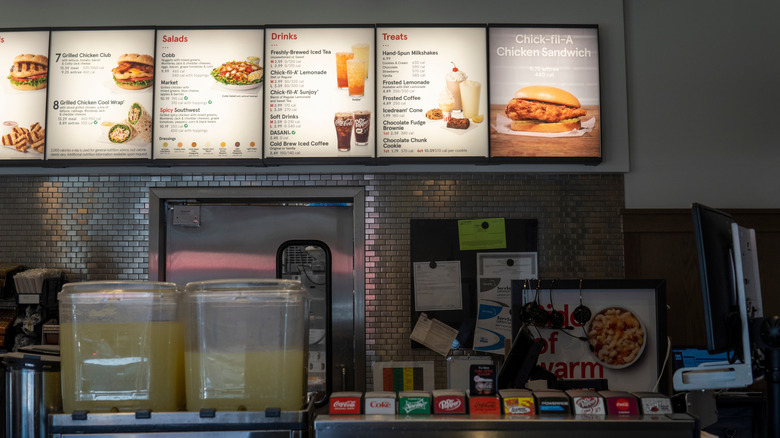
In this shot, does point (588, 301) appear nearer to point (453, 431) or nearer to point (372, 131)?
point (453, 431)

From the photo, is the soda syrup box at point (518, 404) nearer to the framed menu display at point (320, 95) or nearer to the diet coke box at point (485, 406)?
the diet coke box at point (485, 406)

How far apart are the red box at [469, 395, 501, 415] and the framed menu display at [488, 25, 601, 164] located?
2051 millimetres

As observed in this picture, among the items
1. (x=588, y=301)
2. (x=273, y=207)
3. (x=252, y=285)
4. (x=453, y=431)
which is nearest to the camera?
(x=453, y=431)

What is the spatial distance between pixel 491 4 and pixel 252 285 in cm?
268

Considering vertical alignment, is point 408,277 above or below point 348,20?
below

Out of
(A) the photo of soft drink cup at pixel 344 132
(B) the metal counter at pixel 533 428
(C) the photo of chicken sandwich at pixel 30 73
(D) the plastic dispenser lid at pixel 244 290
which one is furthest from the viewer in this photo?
(C) the photo of chicken sandwich at pixel 30 73

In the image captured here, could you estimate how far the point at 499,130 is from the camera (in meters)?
3.89

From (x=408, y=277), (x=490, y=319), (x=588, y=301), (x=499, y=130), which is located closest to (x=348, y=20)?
(x=499, y=130)

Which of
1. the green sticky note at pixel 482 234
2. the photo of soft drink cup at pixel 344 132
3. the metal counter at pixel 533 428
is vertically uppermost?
the photo of soft drink cup at pixel 344 132

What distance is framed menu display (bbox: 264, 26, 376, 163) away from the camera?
3.86 meters

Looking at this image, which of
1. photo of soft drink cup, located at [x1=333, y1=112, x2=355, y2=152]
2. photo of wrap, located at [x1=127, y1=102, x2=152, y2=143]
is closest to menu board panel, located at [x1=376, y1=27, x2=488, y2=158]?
photo of soft drink cup, located at [x1=333, y1=112, x2=355, y2=152]

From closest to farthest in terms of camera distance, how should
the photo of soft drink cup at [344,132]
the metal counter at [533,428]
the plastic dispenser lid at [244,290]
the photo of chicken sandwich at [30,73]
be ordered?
the metal counter at [533,428], the plastic dispenser lid at [244,290], the photo of soft drink cup at [344,132], the photo of chicken sandwich at [30,73]

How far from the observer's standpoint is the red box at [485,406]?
2.02 meters

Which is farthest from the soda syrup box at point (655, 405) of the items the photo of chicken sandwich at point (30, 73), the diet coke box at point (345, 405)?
the photo of chicken sandwich at point (30, 73)
